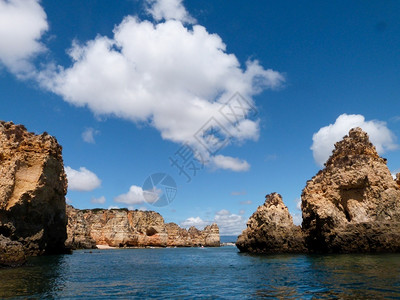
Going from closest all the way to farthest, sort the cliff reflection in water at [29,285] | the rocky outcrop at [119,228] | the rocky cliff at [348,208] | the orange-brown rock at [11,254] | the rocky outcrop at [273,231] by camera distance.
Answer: the cliff reflection in water at [29,285] → the orange-brown rock at [11,254] → the rocky cliff at [348,208] → the rocky outcrop at [273,231] → the rocky outcrop at [119,228]

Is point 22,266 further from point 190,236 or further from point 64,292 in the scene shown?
point 190,236

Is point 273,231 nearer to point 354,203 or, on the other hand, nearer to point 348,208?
point 348,208

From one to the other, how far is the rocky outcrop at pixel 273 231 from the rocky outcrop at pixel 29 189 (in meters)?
35.6

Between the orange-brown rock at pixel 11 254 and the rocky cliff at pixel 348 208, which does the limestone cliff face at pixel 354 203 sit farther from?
the orange-brown rock at pixel 11 254

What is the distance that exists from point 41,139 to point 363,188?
49672mm

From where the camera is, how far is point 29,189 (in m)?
43.4

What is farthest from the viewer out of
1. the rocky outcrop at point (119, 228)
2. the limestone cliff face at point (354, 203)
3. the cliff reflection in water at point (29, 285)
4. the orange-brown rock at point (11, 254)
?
the rocky outcrop at point (119, 228)

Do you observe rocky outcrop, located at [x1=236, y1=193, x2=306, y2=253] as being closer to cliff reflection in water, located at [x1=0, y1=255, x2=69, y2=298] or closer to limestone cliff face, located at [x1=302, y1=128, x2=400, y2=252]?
limestone cliff face, located at [x1=302, y1=128, x2=400, y2=252]

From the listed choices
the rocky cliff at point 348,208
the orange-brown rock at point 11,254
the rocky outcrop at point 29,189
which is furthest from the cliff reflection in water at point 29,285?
the rocky cliff at point 348,208

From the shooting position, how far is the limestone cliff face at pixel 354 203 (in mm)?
42812

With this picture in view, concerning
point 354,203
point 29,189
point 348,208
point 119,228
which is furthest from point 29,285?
point 119,228

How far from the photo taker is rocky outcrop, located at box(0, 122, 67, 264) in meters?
40.8

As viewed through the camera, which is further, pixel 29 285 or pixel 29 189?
pixel 29 189

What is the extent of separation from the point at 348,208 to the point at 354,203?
3.80 feet
